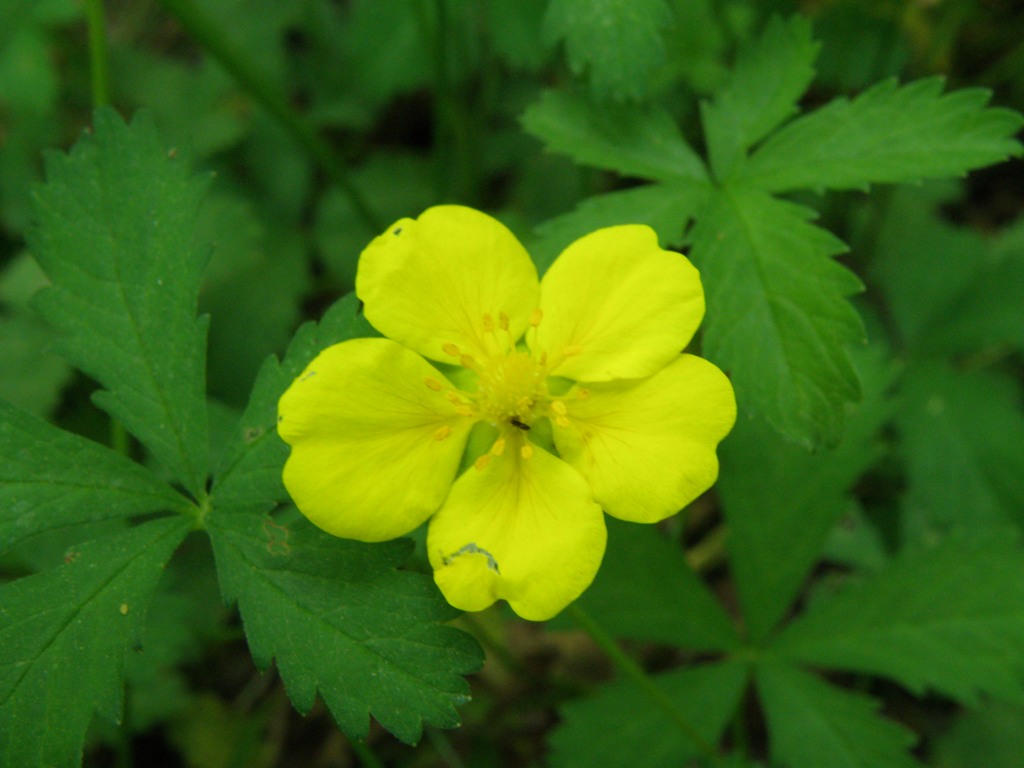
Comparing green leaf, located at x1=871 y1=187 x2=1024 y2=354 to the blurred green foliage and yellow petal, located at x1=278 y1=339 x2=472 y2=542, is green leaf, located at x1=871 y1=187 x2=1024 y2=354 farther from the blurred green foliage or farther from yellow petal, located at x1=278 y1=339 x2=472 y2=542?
yellow petal, located at x1=278 y1=339 x2=472 y2=542

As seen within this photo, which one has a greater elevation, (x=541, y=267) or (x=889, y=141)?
(x=889, y=141)

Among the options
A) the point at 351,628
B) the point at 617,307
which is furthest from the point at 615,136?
the point at 351,628

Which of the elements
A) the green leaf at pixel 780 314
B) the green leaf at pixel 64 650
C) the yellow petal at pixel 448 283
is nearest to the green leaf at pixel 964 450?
the green leaf at pixel 780 314

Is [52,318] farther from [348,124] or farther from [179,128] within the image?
[348,124]

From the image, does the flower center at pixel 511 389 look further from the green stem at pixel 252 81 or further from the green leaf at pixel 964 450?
the green leaf at pixel 964 450

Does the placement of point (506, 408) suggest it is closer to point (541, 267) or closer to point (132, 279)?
point (541, 267)

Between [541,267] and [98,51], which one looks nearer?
[541,267]

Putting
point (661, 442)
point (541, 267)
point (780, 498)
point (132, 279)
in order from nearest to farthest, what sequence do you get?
point (661, 442) → point (132, 279) → point (541, 267) → point (780, 498)
